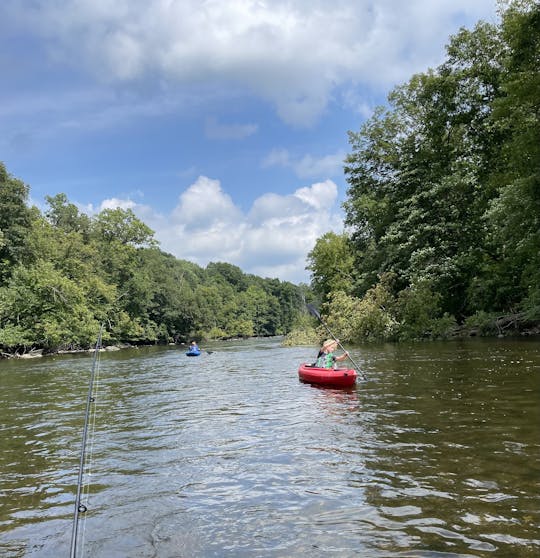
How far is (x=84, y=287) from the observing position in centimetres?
5506

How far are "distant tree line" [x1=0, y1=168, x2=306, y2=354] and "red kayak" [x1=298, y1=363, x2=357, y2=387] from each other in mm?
8772

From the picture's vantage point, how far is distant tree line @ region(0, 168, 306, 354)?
44.1 metres

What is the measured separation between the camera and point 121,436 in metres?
9.69

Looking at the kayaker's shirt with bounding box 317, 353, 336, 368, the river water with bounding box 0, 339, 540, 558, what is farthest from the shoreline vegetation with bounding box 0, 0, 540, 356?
the river water with bounding box 0, 339, 540, 558

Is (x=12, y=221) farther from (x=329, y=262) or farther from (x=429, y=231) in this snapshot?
(x=429, y=231)

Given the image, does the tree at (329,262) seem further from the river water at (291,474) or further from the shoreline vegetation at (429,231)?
the river water at (291,474)

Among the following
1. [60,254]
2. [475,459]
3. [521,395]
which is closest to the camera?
[475,459]

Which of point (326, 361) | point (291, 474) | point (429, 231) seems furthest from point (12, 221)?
point (291, 474)

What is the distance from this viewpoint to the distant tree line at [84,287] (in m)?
44.1

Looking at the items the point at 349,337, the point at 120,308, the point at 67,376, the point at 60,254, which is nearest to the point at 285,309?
the point at 120,308

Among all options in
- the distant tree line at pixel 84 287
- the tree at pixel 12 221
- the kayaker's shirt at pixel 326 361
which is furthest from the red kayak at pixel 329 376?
the tree at pixel 12 221

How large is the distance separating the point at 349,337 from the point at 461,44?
63.1 feet

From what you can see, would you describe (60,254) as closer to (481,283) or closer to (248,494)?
(481,283)

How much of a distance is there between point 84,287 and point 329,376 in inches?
1837
